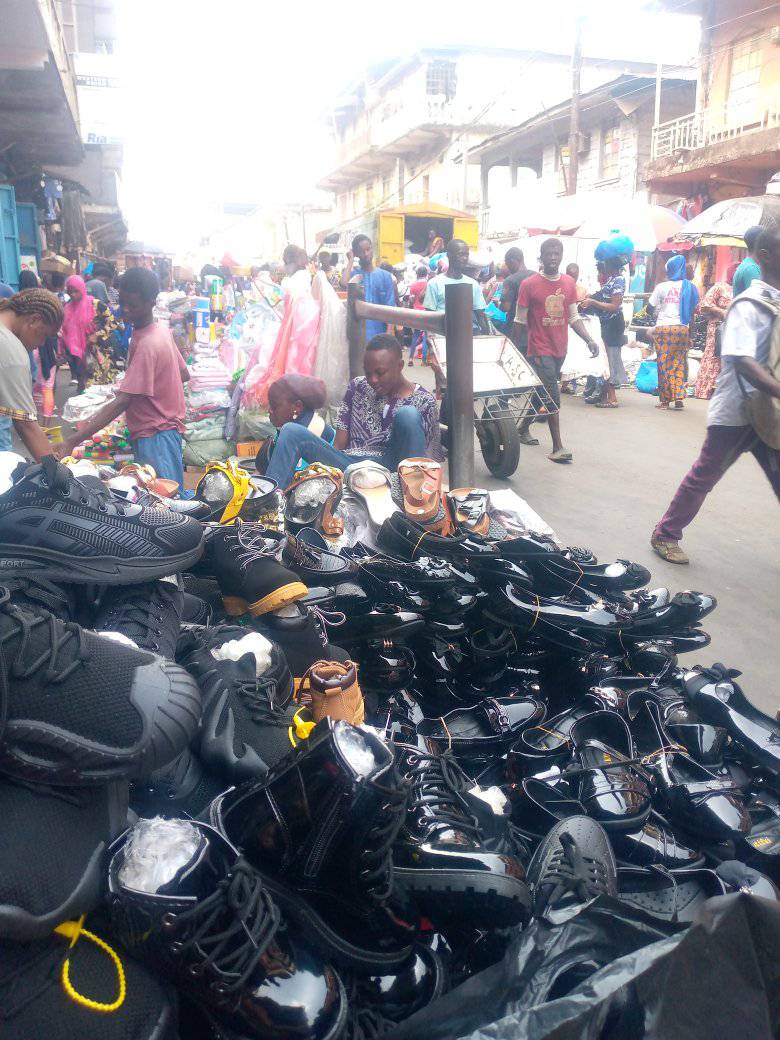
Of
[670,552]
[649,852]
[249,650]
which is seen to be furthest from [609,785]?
[670,552]

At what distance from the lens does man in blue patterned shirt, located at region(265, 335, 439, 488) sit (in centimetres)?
417

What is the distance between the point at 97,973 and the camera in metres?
1.10

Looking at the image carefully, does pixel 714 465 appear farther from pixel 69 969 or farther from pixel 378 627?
pixel 69 969

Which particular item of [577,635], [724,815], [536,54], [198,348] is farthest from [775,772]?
[536,54]

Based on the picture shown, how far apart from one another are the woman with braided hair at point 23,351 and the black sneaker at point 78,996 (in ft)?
9.79

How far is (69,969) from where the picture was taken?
3.57 feet

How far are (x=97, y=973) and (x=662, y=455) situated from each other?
757cm

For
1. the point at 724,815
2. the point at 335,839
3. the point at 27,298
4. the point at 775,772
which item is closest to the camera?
the point at 335,839

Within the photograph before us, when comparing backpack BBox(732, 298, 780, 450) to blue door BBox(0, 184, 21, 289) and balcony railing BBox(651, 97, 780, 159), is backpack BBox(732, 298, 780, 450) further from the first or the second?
balcony railing BBox(651, 97, 780, 159)

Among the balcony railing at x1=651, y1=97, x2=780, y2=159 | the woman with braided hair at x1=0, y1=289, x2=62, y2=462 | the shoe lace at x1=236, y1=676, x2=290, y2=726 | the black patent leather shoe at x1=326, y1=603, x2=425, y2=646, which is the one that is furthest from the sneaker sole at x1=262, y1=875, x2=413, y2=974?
the balcony railing at x1=651, y1=97, x2=780, y2=159

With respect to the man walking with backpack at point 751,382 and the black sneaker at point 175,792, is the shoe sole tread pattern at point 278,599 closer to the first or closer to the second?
the black sneaker at point 175,792

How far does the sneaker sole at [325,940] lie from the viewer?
1188 mm

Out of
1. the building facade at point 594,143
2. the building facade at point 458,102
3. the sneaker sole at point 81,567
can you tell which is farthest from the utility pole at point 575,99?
the sneaker sole at point 81,567

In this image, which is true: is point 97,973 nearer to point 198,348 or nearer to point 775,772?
point 775,772
